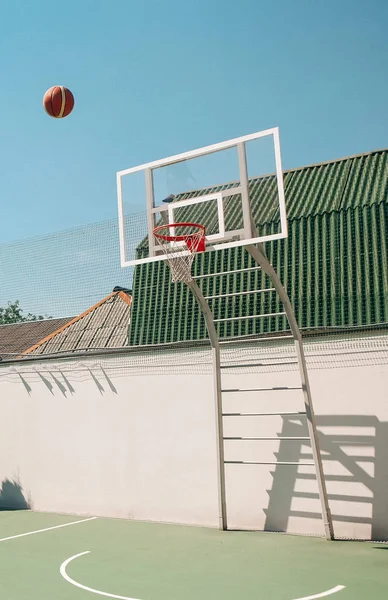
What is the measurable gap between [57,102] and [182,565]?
4691mm

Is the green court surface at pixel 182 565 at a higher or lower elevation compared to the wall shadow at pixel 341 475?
lower

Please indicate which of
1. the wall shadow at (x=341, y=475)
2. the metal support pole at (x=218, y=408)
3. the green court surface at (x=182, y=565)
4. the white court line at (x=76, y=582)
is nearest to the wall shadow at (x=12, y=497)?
the green court surface at (x=182, y=565)

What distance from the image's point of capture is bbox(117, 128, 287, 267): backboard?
5457 millimetres

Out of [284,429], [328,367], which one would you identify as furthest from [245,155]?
[284,429]

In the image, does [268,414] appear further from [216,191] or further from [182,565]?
[216,191]

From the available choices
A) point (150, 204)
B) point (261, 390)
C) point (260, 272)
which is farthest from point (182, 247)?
point (261, 390)

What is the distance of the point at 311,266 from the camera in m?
6.86

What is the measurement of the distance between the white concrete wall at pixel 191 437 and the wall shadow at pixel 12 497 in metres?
0.02

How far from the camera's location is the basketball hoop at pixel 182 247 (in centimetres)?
567

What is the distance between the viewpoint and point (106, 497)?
24.4 ft

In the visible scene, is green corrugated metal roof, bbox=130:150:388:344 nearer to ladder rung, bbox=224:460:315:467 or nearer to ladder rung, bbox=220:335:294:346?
ladder rung, bbox=220:335:294:346

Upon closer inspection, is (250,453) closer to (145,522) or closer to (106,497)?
(145,522)

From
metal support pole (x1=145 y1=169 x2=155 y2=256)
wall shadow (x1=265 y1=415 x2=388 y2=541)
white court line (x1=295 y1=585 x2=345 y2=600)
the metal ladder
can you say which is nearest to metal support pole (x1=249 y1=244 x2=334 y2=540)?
the metal ladder

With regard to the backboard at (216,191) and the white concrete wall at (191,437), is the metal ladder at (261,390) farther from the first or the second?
the backboard at (216,191)
